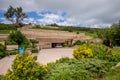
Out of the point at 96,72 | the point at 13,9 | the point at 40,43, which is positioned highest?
the point at 13,9

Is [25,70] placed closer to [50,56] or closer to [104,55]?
[104,55]

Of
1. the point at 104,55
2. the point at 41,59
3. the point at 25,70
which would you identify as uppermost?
the point at 25,70

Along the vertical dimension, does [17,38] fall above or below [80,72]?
below

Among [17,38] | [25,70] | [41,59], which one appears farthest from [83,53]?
[17,38]

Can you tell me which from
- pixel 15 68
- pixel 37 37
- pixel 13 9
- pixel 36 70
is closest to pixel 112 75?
pixel 36 70

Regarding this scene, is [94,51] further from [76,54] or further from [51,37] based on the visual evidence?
[51,37]

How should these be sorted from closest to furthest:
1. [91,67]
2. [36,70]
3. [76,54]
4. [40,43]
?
1. [36,70]
2. [91,67]
3. [76,54]
4. [40,43]

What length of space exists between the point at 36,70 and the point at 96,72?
344 centimetres

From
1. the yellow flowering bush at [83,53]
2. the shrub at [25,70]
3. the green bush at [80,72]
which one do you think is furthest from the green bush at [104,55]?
the shrub at [25,70]

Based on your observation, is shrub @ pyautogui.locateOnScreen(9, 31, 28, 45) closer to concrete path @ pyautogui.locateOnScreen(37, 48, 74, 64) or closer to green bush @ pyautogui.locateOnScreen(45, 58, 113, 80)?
concrete path @ pyautogui.locateOnScreen(37, 48, 74, 64)

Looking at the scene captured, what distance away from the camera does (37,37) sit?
154ft

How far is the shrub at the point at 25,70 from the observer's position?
9.30 meters

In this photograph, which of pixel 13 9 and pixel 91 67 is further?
pixel 13 9

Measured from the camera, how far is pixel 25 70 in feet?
30.5
